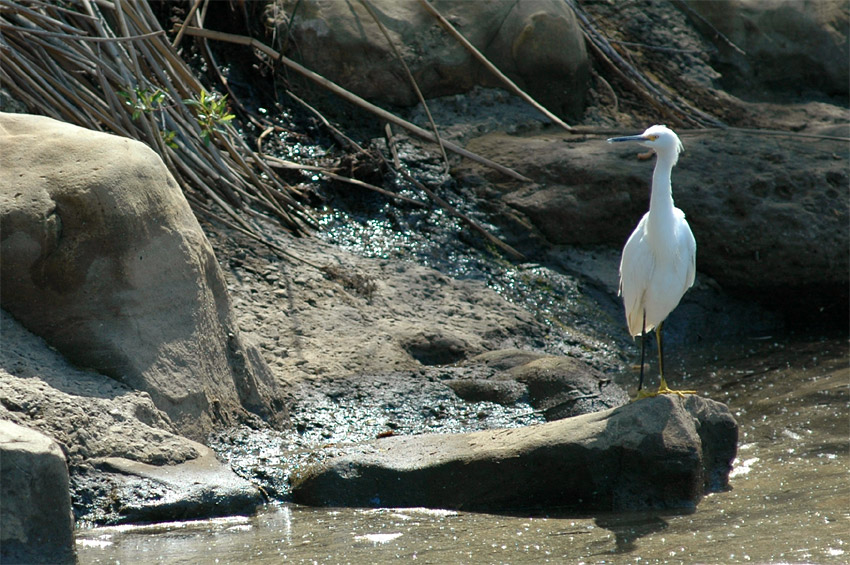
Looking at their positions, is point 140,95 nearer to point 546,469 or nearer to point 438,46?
point 546,469

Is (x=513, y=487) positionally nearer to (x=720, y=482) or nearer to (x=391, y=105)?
(x=720, y=482)

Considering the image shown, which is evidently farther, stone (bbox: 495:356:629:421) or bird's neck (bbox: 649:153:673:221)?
stone (bbox: 495:356:629:421)

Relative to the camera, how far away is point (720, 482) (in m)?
4.12

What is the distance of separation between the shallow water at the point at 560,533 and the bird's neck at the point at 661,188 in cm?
124

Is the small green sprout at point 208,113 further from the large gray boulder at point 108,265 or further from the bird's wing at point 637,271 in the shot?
the bird's wing at point 637,271

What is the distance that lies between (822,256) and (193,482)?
5.47m

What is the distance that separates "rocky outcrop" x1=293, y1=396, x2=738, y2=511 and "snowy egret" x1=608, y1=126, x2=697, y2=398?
406mm

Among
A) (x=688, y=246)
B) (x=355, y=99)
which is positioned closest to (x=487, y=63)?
(x=355, y=99)

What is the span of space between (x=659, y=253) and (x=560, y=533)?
5.18ft

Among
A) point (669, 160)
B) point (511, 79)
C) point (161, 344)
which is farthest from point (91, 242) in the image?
point (511, 79)

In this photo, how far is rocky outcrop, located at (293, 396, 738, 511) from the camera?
379 cm

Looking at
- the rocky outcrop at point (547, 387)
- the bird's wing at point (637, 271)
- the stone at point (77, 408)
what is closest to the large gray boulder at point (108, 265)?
the stone at point (77, 408)

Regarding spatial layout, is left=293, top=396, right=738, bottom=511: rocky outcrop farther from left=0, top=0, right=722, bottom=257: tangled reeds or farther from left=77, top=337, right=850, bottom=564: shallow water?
left=0, top=0, right=722, bottom=257: tangled reeds

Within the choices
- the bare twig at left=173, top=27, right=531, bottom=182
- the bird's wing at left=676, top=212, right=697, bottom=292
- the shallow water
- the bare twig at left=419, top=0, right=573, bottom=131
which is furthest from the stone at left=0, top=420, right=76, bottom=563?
the bare twig at left=419, top=0, right=573, bottom=131
